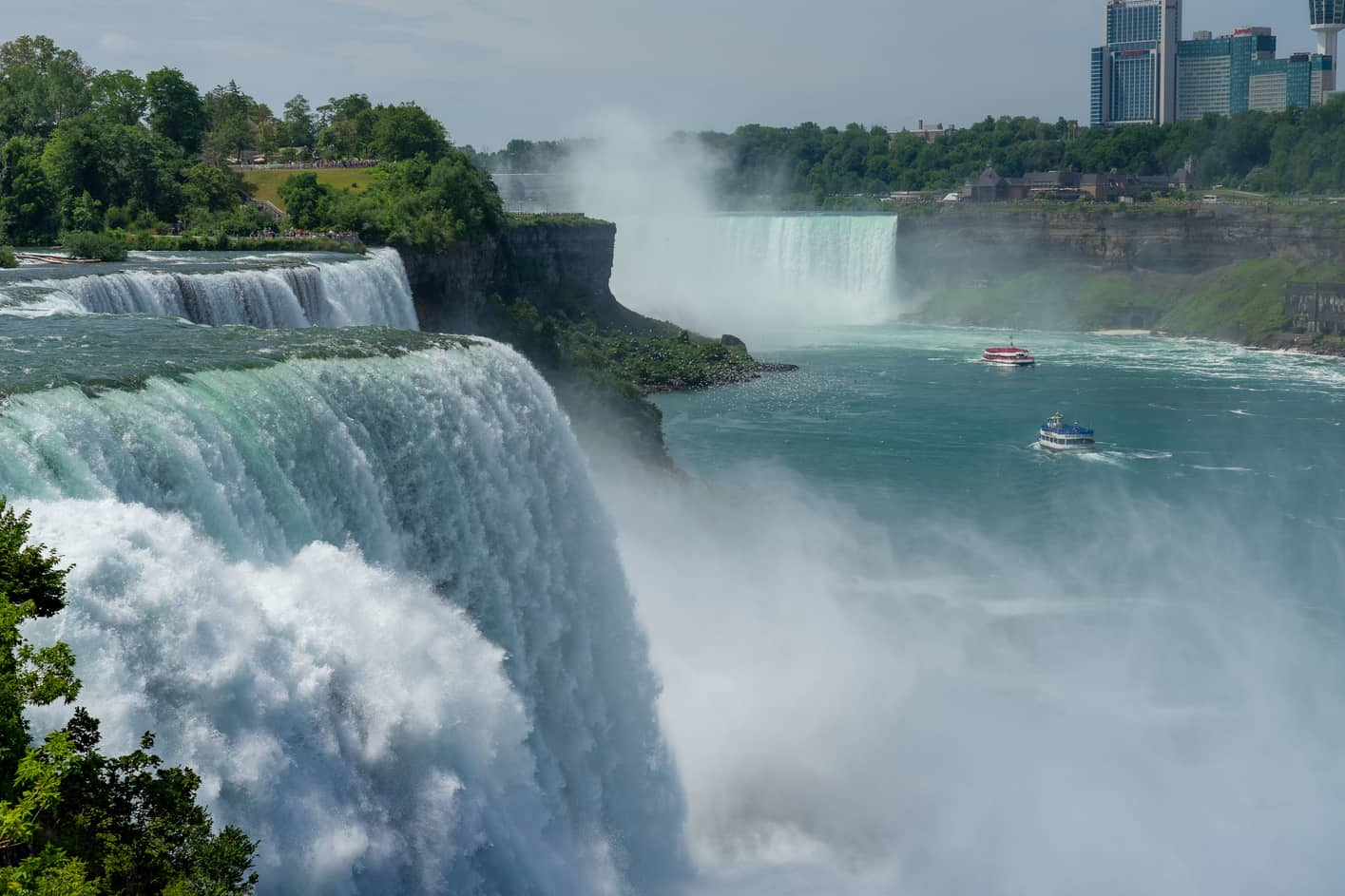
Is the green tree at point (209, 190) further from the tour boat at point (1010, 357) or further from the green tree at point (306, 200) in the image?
the tour boat at point (1010, 357)

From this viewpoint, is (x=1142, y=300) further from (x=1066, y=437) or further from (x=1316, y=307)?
(x=1066, y=437)

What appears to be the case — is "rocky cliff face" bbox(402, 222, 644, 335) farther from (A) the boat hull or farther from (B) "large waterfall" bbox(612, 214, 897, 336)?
(B) "large waterfall" bbox(612, 214, 897, 336)

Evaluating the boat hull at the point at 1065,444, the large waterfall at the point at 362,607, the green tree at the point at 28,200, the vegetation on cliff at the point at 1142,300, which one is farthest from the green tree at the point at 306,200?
A: the vegetation on cliff at the point at 1142,300

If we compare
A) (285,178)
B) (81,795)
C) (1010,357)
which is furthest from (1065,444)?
(81,795)

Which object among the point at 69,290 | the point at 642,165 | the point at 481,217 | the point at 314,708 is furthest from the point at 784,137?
the point at 314,708

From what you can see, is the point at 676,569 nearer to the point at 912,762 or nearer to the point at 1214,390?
the point at 912,762

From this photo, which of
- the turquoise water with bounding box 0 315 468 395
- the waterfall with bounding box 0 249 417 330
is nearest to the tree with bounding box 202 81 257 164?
the waterfall with bounding box 0 249 417 330
